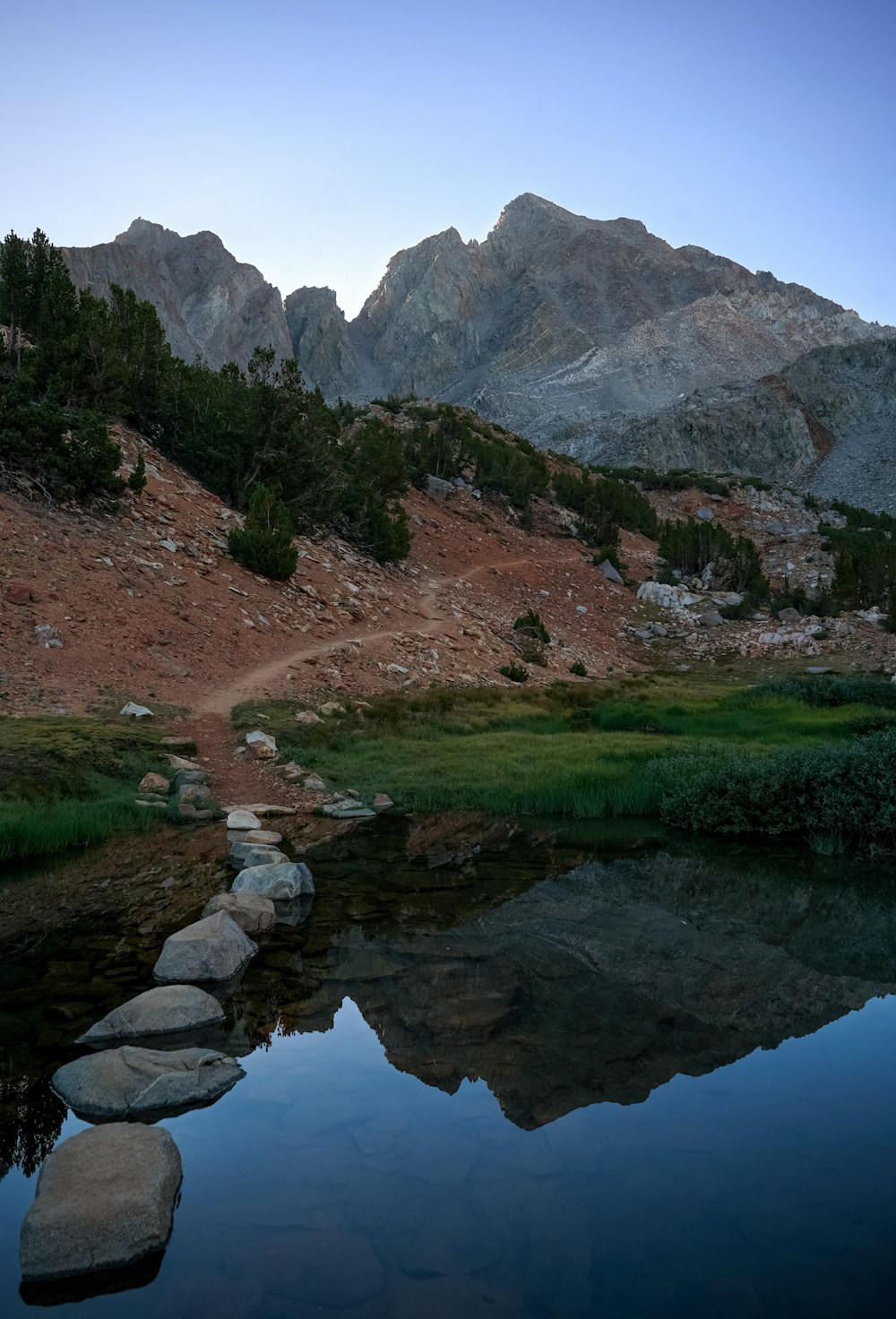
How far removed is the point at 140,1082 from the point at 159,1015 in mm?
953

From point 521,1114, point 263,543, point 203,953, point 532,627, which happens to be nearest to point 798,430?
point 532,627

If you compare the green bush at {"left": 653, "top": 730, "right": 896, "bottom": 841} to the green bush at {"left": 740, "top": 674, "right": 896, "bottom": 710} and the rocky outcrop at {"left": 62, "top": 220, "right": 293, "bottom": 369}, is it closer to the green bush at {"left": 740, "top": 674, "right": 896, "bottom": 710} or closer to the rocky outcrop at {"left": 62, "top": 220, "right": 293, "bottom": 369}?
the green bush at {"left": 740, "top": 674, "right": 896, "bottom": 710}

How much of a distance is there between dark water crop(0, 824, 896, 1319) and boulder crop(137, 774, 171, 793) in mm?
5018

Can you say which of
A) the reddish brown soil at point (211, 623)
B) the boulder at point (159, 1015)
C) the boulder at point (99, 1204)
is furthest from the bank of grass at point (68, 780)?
the boulder at point (99, 1204)

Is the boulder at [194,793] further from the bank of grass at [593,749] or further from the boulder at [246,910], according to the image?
the boulder at [246,910]

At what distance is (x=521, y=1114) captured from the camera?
6.10 m

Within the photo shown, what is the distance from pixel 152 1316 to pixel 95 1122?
1908 mm

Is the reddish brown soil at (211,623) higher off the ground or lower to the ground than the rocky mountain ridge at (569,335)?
lower

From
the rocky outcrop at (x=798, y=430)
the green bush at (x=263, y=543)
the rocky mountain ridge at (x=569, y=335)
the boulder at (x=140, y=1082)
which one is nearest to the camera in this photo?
the boulder at (x=140, y=1082)

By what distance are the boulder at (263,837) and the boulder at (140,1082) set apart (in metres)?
5.95

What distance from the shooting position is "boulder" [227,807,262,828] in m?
13.4

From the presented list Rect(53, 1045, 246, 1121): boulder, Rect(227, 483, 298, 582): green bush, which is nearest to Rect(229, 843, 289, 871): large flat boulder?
Rect(53, 1045, 246, 1121): boulder

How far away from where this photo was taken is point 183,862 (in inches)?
465

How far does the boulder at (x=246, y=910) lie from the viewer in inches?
375
